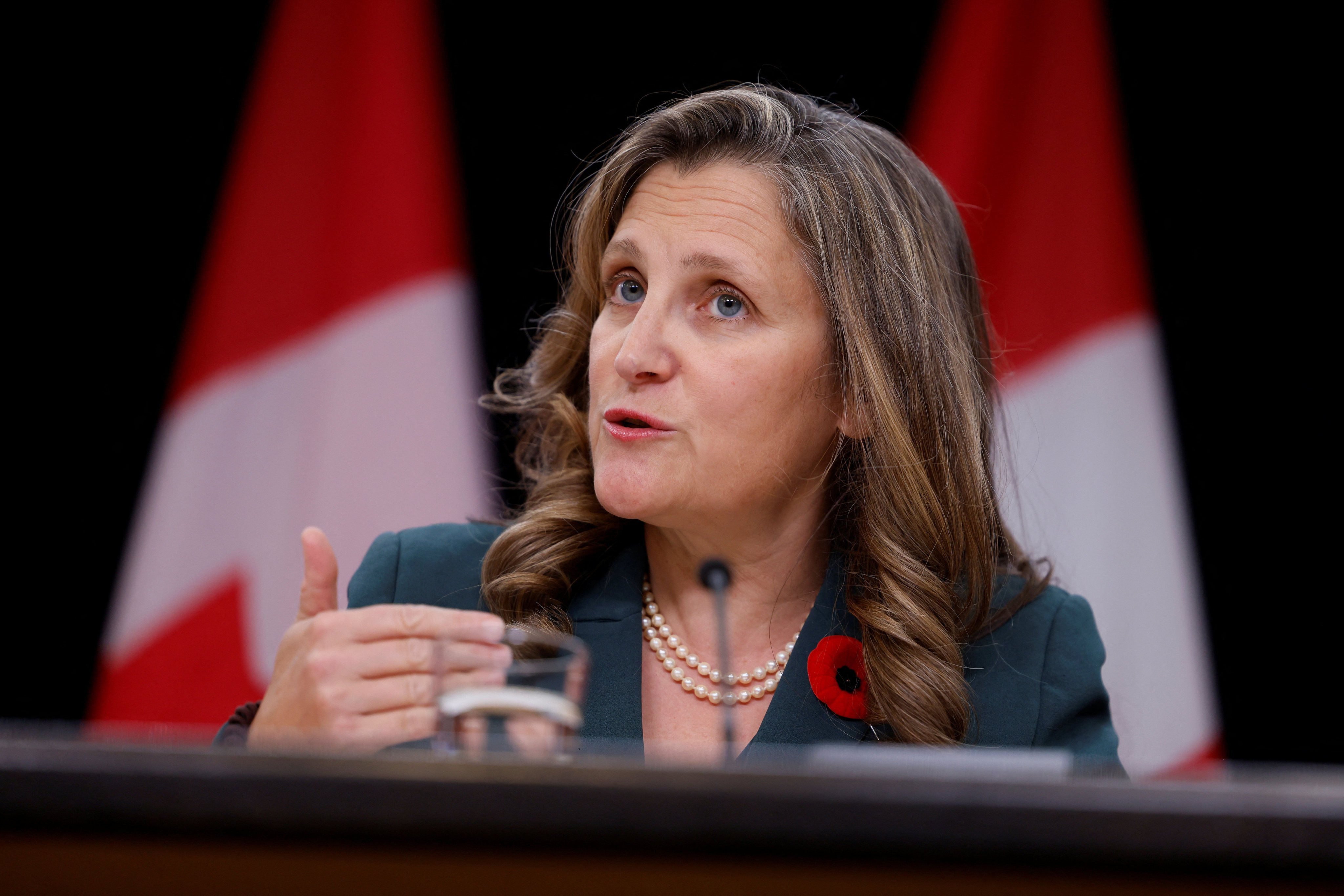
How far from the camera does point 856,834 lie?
523 mm

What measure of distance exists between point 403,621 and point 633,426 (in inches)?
21.6

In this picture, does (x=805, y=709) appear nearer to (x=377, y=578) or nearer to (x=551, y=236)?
(x=377, y=578)

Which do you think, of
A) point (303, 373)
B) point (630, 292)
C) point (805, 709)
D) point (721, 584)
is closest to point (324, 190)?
point (303, 373)

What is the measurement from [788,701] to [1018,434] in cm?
117

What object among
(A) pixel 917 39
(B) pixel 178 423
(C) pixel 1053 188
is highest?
(A) pixel 917 39

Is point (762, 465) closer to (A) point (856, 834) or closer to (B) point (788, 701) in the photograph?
(B) point (788, 701)

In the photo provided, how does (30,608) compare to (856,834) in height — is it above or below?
above

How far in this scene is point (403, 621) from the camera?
986 millimetres

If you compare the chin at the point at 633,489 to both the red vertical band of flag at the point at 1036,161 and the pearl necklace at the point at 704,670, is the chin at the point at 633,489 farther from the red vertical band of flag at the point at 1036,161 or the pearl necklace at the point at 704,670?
the red vertical band of flag at the point at 1036,161

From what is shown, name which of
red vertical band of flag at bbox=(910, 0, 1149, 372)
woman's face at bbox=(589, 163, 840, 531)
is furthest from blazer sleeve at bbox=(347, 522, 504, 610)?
red vertical band of flag at bbox=(910, 0, 1149, 372)

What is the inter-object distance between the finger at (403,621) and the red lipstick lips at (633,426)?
50 cm

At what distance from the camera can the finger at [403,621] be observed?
95 centimetres

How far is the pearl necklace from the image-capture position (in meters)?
1.54

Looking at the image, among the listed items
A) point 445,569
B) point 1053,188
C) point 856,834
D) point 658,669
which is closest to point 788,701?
point 658,669
